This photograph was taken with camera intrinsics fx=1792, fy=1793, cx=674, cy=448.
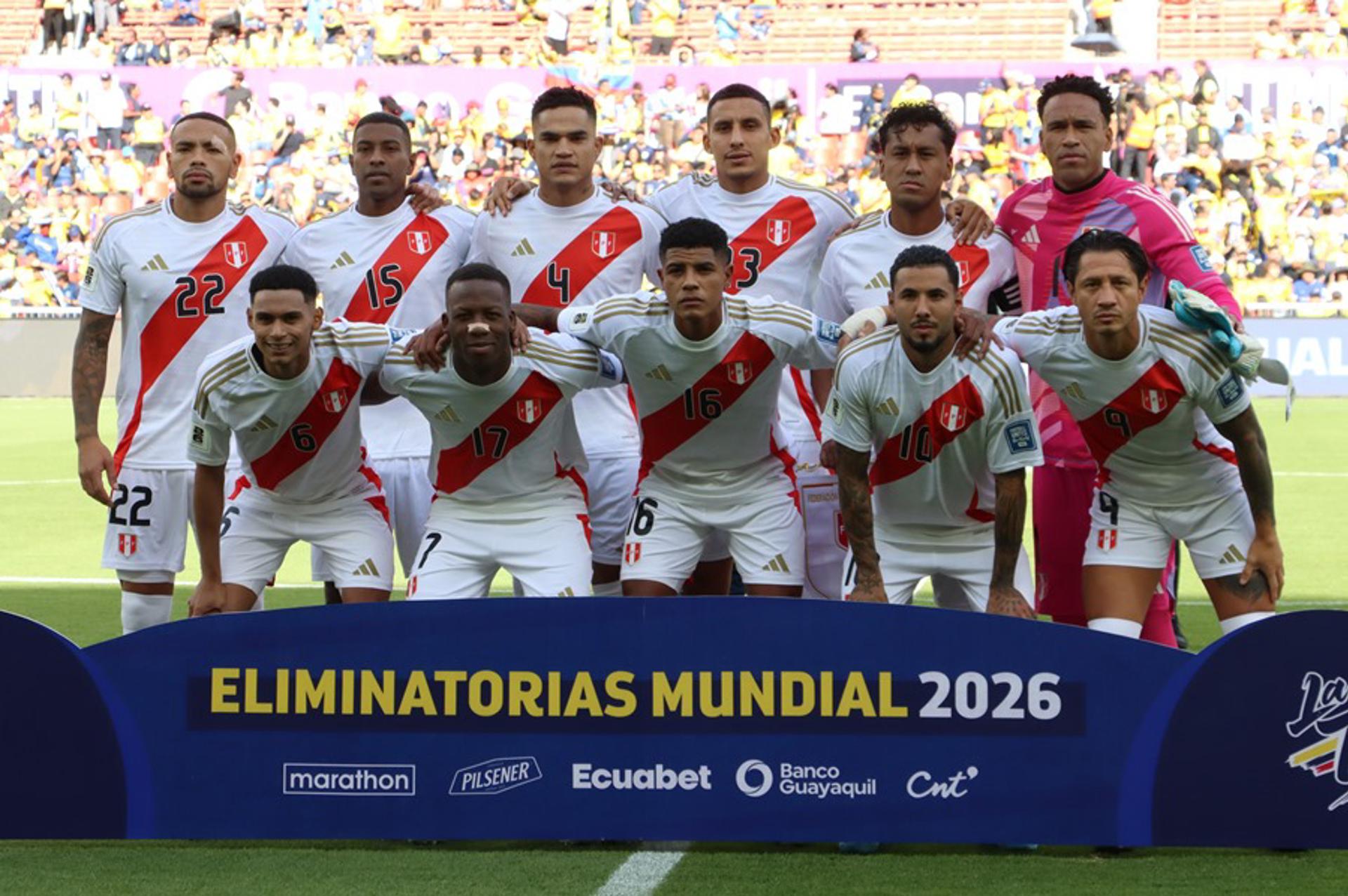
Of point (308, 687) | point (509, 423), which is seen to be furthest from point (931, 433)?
point (308, 687)

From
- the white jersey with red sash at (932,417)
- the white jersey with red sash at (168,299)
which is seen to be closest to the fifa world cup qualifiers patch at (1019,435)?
the white jersey with red sash at (932,417)

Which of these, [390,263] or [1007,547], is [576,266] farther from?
[1007,547]

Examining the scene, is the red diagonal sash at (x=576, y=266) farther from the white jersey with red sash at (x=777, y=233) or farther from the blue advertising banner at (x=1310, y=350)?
the blue advertising banner at (x=1310, y=350)

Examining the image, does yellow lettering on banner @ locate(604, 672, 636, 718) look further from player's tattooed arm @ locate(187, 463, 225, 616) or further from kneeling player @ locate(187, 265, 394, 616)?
player's tattooed arm @ locate(187, 463, 225, 616)

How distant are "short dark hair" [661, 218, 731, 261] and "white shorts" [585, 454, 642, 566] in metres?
1.22

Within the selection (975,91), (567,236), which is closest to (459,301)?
(567,236)

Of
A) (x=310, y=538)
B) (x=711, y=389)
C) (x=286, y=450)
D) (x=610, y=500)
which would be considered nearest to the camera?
(x=711, y=389)

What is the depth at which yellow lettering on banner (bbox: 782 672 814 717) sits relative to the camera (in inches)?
189

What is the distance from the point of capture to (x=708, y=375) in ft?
19.7

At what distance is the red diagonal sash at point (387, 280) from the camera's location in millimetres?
6801

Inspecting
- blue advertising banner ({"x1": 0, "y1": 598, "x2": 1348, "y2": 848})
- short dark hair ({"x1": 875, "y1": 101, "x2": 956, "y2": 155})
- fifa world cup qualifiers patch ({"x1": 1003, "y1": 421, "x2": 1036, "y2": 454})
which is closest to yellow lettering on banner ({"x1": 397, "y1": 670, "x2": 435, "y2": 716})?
blue advertising banner ({"x1": 0, "y1": 598, "x2": 1348, "y2": 848})

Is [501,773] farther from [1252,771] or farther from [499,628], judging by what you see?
[1252,771]

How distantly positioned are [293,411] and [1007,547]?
2.42 metres

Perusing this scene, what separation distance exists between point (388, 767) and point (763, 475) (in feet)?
6.32
